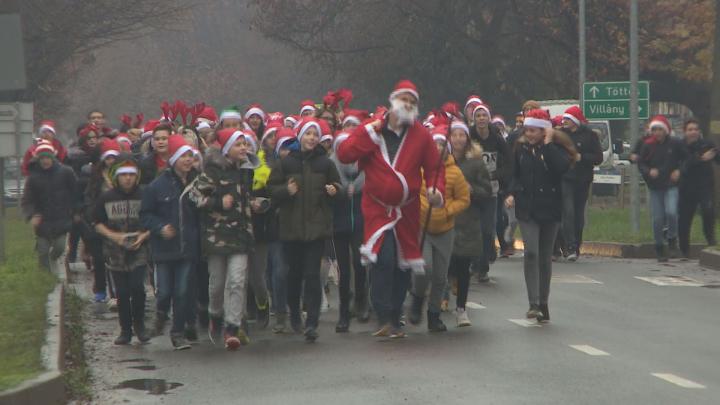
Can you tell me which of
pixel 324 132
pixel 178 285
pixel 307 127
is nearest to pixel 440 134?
pixel 324 132

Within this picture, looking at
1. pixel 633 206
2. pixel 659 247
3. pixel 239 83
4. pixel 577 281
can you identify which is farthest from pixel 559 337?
pixel 239 83

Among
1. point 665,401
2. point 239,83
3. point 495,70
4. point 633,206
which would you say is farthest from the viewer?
point 239,83

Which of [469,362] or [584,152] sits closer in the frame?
[469,362]

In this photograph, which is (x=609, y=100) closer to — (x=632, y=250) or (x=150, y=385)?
(x=632, y=250)

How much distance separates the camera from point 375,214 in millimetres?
12297

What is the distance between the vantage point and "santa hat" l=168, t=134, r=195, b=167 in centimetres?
1241

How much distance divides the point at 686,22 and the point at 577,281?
3142 centimetres

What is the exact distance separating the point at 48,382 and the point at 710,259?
11.6m

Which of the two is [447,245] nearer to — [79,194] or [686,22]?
[79,194]

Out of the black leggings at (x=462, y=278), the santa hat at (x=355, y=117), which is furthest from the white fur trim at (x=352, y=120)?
the black leggings at (x=462, y=278)

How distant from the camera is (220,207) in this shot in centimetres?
1210

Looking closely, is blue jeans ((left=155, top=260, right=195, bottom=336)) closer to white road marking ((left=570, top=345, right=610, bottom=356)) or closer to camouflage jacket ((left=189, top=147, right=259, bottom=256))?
camouflage jacket ((left=189, top=147, right=259, bottom=256))

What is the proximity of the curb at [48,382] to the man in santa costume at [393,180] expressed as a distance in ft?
7.80

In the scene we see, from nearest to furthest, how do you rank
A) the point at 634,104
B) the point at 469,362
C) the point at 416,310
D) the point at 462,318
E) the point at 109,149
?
the point at 469,362, the point at 416,310, the point at 462,318, the point at 109,149, the point at 634,104
